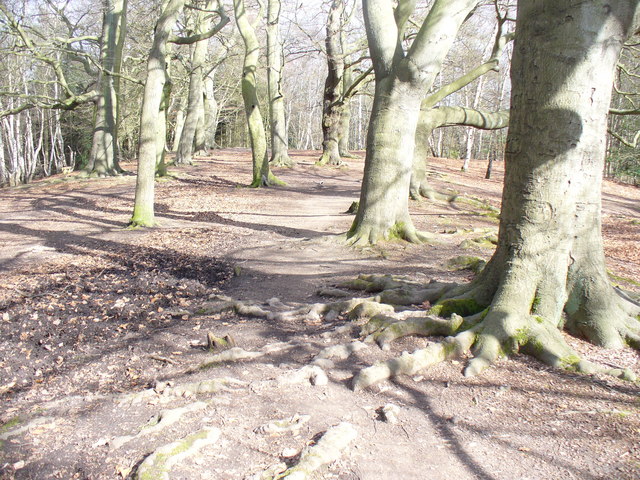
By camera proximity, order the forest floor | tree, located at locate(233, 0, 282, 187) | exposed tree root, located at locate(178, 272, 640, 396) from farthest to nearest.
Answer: tree, located at locate(233, 0, 282, 187) → exposed tree root, located at locate(178, 272, 640, 396) → the forest floor

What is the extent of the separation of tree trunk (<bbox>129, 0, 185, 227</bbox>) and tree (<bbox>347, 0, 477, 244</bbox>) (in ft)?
13.9

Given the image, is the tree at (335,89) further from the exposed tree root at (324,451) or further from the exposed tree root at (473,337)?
the exposed tree root at (324,451)

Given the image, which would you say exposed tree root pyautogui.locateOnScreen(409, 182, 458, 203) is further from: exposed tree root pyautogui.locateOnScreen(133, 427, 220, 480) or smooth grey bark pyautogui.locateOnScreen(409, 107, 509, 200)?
exposed tree root pyautogui.locateOnScreen(133, 427, 220, 480)

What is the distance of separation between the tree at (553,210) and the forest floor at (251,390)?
18 cm

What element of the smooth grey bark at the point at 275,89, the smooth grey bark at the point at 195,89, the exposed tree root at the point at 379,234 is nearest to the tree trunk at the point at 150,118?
the exposed tree root at the point at 379,234

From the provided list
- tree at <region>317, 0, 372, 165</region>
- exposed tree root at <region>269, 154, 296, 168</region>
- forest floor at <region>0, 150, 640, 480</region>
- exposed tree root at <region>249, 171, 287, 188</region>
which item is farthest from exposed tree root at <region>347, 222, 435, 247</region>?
exposed tree root at <region>269, 154, 296, 168</region>

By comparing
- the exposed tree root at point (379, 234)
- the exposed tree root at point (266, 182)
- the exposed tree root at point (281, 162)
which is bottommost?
the exposed tree root at point (379, 234)

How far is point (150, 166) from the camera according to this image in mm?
10289

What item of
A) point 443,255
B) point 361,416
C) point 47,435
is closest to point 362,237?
point 443,255

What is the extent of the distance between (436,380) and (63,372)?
10.1 ft

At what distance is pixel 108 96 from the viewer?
64.2ft

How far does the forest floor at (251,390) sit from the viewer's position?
2.81m

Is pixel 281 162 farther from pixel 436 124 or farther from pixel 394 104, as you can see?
pixel 394 104

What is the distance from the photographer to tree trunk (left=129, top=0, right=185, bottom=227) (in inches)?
398
